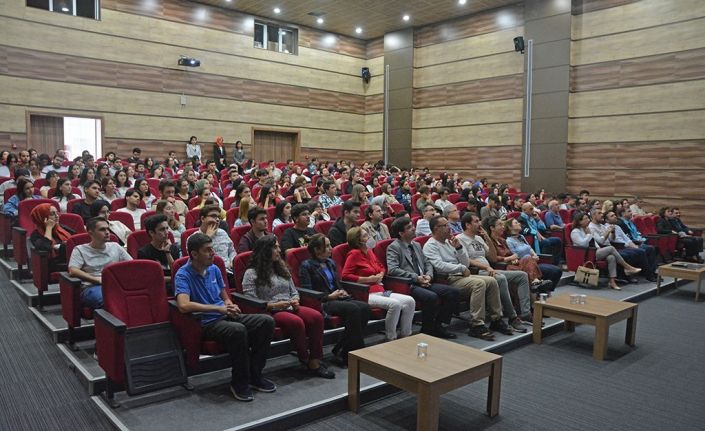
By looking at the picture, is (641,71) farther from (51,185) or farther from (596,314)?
(51,185)

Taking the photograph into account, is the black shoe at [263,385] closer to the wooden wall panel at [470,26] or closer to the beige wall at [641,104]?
the beige wall at [641,104]

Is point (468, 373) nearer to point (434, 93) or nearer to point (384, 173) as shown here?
point (384, 173)

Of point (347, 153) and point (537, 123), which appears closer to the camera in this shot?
point (537, 123)

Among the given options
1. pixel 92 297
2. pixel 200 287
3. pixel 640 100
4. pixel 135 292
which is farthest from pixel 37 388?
pixel 640 100

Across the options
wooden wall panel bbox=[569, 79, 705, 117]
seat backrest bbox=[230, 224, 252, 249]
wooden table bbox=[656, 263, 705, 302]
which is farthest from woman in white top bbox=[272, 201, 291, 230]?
wooden wall panel bbox=[569, 79, 705, 117]

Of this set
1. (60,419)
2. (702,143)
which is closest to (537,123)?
(702,143)

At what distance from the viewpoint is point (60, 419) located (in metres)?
2.39

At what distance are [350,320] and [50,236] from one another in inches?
91.4

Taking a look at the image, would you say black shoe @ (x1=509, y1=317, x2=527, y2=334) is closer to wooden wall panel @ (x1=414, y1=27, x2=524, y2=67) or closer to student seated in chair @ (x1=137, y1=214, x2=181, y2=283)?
student seated in chair @ (x1=137, y1=214, x2=181, y2=283)

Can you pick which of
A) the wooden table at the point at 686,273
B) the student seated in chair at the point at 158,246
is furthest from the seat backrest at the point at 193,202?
the wooden table at the point at 686,273

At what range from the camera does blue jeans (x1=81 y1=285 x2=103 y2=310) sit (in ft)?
9.90

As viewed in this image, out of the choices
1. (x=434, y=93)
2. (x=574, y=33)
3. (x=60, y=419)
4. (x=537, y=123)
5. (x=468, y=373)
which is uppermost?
(x=574, y=33)

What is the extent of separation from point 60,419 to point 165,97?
8.66m

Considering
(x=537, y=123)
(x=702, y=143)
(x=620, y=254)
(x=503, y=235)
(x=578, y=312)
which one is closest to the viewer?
(x=578, y=312)
